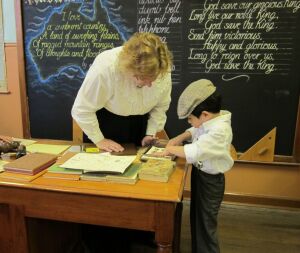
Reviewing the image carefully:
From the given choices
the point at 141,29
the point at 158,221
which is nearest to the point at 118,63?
the point at 158,221

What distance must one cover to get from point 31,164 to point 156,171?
543 millimetres

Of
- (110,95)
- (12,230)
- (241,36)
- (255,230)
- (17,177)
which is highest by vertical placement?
(241,36)

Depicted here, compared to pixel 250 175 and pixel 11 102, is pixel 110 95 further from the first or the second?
pixel 11 102

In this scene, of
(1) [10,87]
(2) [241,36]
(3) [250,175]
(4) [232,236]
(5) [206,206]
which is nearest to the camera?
(5) [206,206]

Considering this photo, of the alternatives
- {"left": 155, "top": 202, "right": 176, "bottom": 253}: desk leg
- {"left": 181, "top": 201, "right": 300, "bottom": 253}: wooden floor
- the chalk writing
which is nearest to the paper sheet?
{"left": 155, "top": 202, "right": 176, "bottom": 253}: desk leg

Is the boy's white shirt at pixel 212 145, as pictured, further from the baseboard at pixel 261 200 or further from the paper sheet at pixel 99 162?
the baseboard at pixel 261 200

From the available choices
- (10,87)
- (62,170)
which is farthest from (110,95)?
(10,87)

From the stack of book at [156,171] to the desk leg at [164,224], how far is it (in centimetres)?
15

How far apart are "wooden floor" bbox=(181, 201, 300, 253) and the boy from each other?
1.88 ft

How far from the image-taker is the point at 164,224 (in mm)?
1093

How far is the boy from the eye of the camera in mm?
1282

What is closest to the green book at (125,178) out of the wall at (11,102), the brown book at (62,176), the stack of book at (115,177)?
the stack of book at (115,177)

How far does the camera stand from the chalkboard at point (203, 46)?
2.27 m

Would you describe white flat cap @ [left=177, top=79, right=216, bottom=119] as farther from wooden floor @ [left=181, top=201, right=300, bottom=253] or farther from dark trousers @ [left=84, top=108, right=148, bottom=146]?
wooden floor @ [left=181, top=201, right=300, bottom=253]
